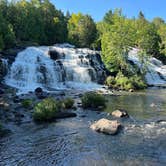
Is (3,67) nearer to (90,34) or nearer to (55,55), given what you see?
(55,55)

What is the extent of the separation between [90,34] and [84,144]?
260 feet

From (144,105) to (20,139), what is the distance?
1803 centimetres

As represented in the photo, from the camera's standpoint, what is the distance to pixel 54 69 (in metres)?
58.1

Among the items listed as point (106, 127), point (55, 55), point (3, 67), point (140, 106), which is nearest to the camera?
point (106, 127)

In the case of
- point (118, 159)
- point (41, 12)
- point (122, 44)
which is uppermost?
point (41, 12)

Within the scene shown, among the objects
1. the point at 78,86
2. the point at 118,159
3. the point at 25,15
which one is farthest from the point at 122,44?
the point at 118,159

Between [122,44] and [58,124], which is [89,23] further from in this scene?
[58,124]

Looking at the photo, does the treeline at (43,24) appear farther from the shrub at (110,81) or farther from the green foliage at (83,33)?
the shrub at (110,81)

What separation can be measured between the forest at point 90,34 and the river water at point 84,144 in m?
28.0

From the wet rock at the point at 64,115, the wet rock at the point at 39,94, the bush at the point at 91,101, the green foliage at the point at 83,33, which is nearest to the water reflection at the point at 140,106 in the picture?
the bush at the point at 91,101

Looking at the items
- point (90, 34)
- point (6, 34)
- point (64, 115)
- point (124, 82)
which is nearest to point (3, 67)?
point (6, 34)

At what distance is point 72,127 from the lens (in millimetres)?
26438

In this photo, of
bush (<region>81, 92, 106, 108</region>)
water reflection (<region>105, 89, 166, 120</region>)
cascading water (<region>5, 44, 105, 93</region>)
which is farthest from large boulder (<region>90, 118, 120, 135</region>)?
cascading water (<region>5, 44, 105, 93</region>)

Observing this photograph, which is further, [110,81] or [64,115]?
[110,81]
